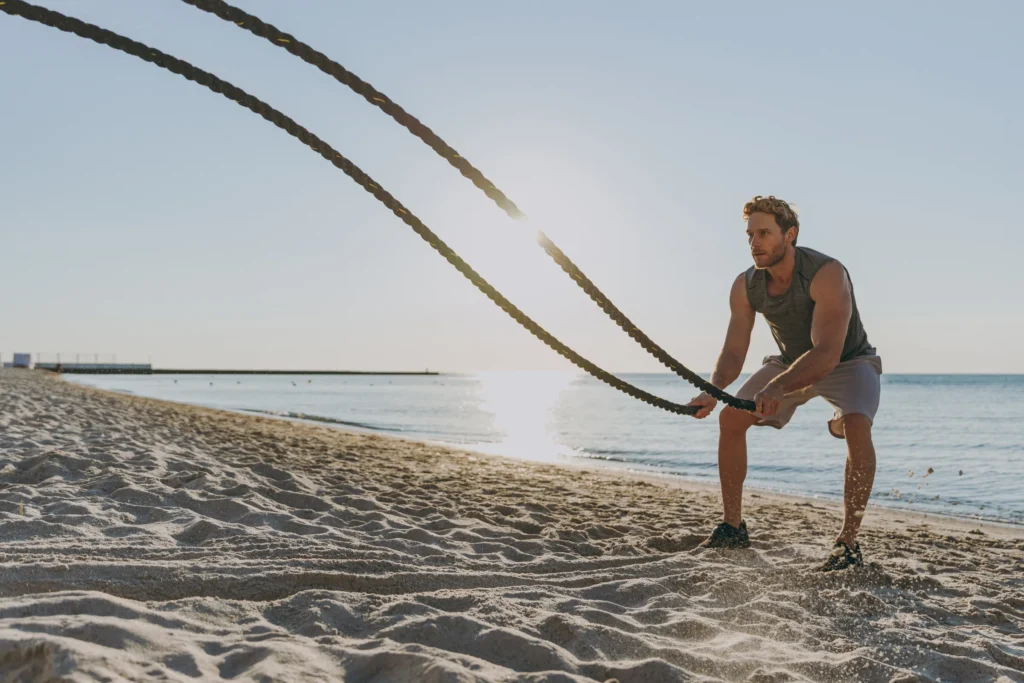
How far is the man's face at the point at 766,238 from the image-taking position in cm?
393

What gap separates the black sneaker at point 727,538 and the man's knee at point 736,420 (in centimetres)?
61

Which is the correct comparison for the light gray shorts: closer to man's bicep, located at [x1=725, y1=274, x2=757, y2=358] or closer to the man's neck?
man's bicep, located at [x1=725, y1=274, x2=757, y2=358]

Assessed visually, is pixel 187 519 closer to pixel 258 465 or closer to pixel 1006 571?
pixel 258 465

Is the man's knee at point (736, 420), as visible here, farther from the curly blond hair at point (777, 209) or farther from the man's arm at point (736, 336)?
the curly blond hair at point (777, 209)

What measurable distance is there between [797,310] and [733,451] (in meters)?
0.90

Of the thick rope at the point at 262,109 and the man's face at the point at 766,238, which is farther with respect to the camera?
the man's face at the point at 766,238

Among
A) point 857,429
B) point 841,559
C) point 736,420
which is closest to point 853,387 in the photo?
point 857,429

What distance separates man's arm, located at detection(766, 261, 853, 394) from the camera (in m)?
3.81

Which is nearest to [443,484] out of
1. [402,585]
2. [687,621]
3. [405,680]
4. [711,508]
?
[711,508]

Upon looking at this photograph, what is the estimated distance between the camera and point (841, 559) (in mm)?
3908

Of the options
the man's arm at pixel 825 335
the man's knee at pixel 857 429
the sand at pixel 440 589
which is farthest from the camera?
the man's knee at pixel 857 429

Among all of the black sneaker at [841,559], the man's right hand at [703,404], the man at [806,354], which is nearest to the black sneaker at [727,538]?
the man at [806,354]

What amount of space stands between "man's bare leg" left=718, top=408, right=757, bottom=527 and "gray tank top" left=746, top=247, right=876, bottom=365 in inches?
17.7

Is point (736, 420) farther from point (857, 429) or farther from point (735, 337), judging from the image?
point (857, 429)
